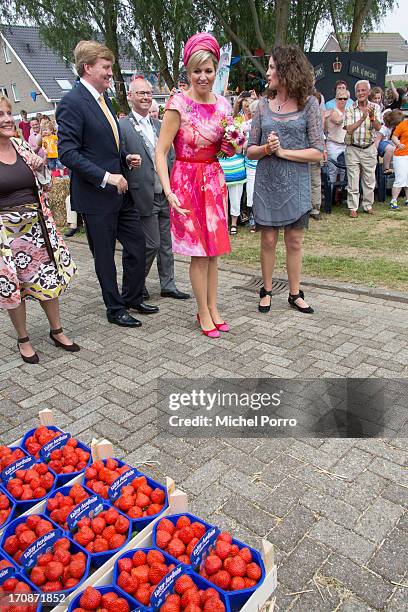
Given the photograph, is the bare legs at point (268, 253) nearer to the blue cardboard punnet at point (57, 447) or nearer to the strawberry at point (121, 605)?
the blue cardboard punnet at point (57, 447)

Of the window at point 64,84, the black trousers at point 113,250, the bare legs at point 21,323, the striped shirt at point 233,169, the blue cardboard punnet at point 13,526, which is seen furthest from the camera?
the window at point 64,84

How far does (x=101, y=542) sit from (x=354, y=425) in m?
1.75

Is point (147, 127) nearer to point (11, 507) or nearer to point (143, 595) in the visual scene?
point (11, 507)

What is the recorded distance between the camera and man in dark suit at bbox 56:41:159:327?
3.80 metres

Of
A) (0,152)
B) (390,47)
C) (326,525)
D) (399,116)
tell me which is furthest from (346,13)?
(390,47)

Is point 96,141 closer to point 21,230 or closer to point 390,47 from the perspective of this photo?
point 21,230

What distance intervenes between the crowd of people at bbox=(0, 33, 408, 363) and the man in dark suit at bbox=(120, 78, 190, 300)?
1 centimetres

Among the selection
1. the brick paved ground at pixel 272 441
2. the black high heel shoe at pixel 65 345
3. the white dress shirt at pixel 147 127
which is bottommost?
the brick paved ground at pixel 272 441

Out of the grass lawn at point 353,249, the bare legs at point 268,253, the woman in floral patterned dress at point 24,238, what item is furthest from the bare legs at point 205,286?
the grass lawn at point 353,249

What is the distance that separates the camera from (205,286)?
4.18m

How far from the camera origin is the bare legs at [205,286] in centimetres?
411

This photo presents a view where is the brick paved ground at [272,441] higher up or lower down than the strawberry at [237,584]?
lower down

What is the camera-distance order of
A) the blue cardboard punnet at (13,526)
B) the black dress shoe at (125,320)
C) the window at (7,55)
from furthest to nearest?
the window at (7,55), the black dress shoe at (125,320), the blue cardboard punnet at (13,526)

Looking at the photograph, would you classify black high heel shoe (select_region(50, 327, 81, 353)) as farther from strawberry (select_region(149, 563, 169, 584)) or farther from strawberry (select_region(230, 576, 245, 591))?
strawberry (select_region(230, 576, 245, 591))
